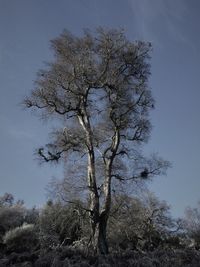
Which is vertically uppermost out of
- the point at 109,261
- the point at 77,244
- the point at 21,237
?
the point at 21,237

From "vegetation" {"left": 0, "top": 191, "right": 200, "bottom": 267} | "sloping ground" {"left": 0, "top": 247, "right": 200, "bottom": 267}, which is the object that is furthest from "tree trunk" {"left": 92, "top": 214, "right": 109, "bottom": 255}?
"sloping ground" {"left": 0, "top": 247, "right": 200, "bottom": 267}

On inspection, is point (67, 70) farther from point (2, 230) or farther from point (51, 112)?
point (2, 230)

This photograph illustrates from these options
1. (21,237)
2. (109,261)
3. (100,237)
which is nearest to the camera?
(109,261)

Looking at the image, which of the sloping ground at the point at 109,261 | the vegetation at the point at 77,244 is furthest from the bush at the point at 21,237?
the sloping ground at the point at 109,261

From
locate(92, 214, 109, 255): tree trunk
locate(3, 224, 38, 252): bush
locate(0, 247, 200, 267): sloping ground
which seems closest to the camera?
locate(0, 247, 200, 267): sloping ground

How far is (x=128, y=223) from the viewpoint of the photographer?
60.1 feet

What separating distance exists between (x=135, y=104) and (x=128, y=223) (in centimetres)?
590

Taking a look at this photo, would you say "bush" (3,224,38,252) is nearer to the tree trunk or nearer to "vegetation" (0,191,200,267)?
"vegetation" (0,191,200,267)

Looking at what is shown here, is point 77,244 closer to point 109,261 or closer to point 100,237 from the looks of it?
point 100,237

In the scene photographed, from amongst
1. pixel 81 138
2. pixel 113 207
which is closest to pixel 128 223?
pixel 113 207

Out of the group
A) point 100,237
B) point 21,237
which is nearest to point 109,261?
point 100,237

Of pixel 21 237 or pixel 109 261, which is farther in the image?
pixel 21 237

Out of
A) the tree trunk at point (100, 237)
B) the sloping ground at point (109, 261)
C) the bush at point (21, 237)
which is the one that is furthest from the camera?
the bush at point (21, 237)

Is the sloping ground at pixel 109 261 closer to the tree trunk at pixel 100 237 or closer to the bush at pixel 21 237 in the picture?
the tree trunk at pixel 100 237
